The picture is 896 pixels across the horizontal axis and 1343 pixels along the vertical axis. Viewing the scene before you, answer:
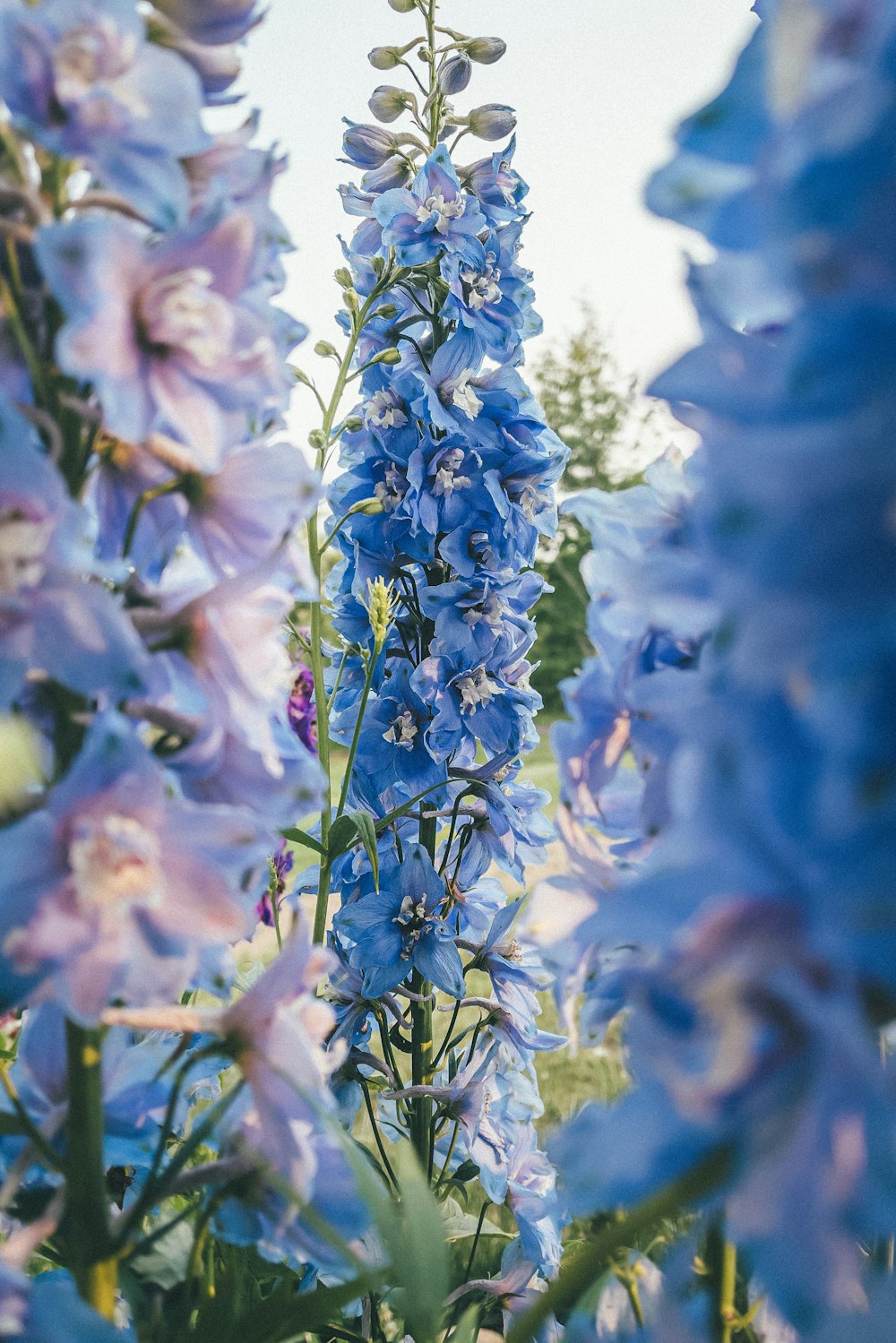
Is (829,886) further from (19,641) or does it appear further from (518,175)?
(518,175)

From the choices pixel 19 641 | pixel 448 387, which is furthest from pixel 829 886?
pixel 448 387

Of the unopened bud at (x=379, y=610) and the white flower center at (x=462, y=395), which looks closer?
the unopened bud at (x=379, y=610)

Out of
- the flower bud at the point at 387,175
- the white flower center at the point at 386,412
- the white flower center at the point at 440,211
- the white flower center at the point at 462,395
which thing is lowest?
the white flower center at the point at 386,412

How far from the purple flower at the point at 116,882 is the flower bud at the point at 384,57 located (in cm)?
153

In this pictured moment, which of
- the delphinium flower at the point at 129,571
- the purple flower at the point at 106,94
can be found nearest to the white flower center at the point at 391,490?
the delphinium flower at the point at 129,571

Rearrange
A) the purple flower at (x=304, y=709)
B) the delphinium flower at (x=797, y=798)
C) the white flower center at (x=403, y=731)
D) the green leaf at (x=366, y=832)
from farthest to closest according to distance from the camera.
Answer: the purple flower at (x=304, y=709) < the white flower center at (x=403, y=731) < the green leaf at (x=366, y=832) < the delphinium flower at (x=797, y=798)

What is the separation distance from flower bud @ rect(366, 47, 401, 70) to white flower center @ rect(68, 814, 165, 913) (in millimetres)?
1549

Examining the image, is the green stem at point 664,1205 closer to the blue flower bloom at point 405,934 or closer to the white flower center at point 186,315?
the white flower center at point 186,315

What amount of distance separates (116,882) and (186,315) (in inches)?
11.8

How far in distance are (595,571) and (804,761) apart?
246mm

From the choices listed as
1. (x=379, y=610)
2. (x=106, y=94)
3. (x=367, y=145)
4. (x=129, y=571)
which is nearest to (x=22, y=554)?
(x=129, y=571)

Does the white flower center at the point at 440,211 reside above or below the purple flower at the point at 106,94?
below

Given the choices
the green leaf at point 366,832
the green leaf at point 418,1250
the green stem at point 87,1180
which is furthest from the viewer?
the green leaf at point 366,832

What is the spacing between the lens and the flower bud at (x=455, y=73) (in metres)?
1.49
